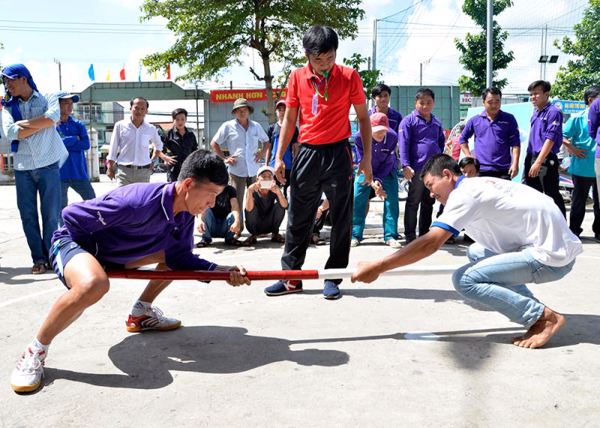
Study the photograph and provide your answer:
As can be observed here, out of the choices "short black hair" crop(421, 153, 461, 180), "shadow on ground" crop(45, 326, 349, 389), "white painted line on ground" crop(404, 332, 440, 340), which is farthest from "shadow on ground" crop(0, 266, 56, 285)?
"short black hair" crop(421, 153, 461, 180)

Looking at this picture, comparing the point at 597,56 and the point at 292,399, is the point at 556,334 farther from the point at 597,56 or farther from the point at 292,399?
the point at 597,56

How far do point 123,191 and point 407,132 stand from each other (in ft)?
14.0

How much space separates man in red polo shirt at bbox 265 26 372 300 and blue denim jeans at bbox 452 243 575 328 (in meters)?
1.25

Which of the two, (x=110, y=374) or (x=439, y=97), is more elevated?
(x=439, y=97)

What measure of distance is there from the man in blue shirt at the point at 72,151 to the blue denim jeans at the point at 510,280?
15.3 ft

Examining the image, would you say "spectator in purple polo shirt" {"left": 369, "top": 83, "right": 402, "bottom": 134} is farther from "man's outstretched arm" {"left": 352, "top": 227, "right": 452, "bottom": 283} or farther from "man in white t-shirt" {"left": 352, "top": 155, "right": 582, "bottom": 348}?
"man's outstretched arm" {"left": 352, "top": 227, "right": 452, "bottom": 283}

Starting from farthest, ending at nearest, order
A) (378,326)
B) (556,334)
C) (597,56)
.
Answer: (597,56), (378,326), (556,334)

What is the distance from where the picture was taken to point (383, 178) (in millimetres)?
6773

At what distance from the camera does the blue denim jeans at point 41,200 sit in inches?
208

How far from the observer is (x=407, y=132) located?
654 centimetres

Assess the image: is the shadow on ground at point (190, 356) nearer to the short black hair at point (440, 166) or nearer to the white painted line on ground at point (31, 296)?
the short black hair at point (440, 166)

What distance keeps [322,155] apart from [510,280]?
1710mm

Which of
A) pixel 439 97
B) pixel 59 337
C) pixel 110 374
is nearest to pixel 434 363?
pixel 110 374

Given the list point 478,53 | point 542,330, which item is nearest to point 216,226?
point 542,330
